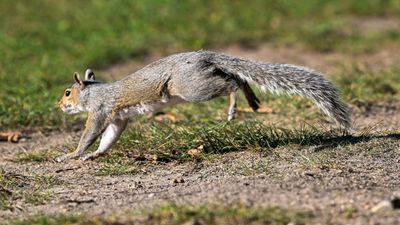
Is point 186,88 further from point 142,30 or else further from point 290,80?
point 142,30

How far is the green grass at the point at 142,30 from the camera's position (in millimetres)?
11250

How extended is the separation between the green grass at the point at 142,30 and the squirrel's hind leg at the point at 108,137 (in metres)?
2.58

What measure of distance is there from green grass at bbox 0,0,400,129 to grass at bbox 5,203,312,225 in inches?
189

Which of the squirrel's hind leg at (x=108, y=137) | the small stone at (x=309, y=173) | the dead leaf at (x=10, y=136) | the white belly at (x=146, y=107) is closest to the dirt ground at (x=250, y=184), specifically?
the small stone at (x=309, y=173)

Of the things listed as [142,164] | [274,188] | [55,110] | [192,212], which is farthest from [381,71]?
[192,212]

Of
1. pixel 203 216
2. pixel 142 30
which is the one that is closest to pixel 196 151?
pixel 203 216

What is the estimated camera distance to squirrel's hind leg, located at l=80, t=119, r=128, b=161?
710 cm

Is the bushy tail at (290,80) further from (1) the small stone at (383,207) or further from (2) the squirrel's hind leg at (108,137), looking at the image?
(1) the small stone at (383,207)

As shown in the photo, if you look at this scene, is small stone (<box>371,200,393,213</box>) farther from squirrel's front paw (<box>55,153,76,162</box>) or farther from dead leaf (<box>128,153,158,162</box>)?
squirrel's front paw (<box>55,153,76,162</box>)

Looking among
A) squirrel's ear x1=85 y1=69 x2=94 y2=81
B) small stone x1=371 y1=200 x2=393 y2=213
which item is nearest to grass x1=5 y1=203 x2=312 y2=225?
small stone x1=371 y1=200 x2=393 y2=213

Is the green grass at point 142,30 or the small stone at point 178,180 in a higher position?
the green grass at point 142,30

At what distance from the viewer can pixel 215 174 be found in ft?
20.2

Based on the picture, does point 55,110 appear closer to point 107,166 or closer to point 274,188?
point 107,166

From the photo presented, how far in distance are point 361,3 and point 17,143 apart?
279 inches
